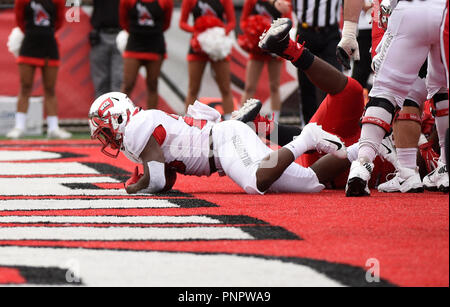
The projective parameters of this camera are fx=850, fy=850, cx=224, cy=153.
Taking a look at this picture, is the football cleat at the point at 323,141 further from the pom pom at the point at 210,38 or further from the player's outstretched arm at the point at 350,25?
the pom pom at the point at 210,38

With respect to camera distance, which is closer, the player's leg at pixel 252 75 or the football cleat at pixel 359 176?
the football cleat at pixel 359 176

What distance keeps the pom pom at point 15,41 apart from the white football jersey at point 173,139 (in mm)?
5014

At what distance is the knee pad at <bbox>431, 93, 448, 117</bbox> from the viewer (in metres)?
4.18

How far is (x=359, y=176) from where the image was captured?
162 inches

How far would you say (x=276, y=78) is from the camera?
930 cm

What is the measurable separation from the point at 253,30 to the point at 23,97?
2.56 meters

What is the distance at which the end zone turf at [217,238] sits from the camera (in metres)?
2.45

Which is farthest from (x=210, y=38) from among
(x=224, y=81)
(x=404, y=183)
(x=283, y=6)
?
(x=404, y=183)

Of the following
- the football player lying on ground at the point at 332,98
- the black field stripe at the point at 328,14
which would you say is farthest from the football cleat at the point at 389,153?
the black field stripe at the point at 328,14

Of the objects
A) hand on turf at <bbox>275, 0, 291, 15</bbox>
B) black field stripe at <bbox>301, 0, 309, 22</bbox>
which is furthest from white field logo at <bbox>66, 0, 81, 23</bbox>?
black field stripe at <bbox>301, 0, 309, 22</bbox>

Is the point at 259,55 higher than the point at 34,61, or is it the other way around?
the point at 259,55

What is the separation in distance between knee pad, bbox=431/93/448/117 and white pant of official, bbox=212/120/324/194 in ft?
2.38

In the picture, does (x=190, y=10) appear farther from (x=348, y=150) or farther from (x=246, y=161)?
(x=246, y=161)

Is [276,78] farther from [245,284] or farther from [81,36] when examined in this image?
[245,284]
